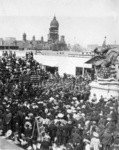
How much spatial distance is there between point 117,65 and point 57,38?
5787 cm

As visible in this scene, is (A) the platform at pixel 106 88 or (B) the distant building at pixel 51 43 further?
(B) the distant building at pixel 51 43

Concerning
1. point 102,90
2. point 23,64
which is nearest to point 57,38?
point 23,64

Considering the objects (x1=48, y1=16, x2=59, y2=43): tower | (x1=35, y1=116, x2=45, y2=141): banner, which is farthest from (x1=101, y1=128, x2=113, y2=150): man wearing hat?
(x1=48, y1=16, x2=59, y2=43): tower

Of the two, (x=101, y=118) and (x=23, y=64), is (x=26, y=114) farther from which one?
(x=23, y=64)

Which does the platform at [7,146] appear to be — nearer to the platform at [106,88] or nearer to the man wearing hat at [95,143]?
the man wearing hat at [95,143]

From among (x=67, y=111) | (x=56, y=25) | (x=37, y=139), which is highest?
(x=56, y=25)

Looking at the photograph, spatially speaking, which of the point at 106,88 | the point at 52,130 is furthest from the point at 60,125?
the point at 106,88

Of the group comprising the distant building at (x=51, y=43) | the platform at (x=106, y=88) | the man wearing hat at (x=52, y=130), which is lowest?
the man wearing hat at (x=52, y=130)

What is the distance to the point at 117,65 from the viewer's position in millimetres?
19031

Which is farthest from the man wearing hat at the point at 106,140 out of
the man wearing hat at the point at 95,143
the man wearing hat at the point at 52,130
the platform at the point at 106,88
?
the platform at the point at 106,88

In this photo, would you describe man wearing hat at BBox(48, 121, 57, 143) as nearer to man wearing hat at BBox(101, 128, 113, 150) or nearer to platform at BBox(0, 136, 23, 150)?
man wearing hat at BBox(101, 128, 113, 150)

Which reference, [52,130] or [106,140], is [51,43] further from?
[106,140]

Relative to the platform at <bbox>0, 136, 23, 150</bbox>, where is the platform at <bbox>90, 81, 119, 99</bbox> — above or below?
below

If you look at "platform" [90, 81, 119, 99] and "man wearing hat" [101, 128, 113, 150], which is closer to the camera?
"man wearing hat" [101, 128, 113, 150]
